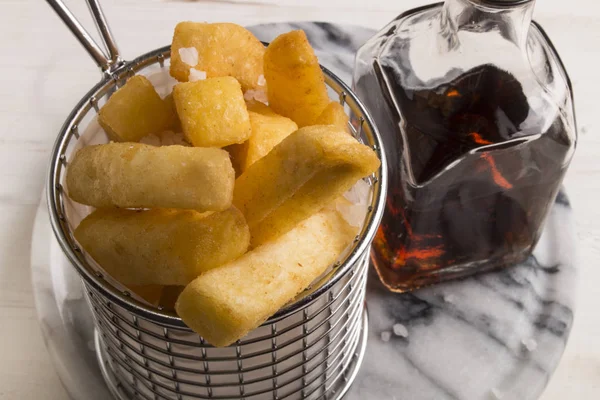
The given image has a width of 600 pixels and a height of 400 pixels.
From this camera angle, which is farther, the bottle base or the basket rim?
the bottle base

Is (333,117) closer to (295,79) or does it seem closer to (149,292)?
(295,79)

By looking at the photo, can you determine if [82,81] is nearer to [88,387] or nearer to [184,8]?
[184,8]

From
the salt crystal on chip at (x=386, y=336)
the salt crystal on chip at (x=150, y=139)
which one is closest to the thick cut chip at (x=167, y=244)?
the salt crystal on chip at (x=150, y=139)

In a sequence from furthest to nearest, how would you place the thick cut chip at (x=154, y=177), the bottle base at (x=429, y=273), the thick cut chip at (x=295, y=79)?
the bottle base at (x=429, y=273) → the thick cut chip at (x=295, y=79) → the thick cut chip at (x=154, y=177)

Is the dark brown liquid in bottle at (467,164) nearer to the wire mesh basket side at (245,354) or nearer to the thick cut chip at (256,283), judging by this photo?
the wire mesh basket side at (245,354)

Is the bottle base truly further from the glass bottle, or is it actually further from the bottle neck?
the bottle neck

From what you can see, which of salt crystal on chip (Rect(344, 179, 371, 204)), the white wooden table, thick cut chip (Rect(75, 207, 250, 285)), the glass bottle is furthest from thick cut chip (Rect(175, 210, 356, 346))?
the white wooden table
